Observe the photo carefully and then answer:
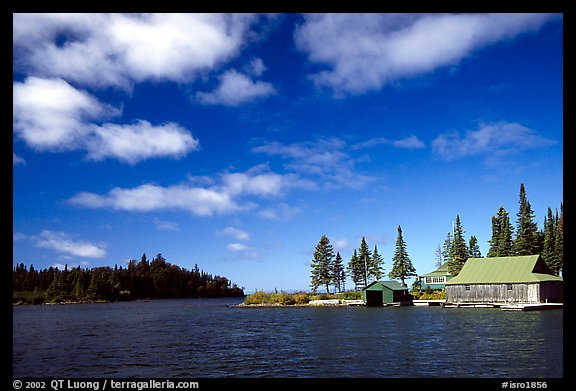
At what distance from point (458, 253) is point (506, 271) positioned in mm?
25389

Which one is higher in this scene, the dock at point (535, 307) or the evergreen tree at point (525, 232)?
the evergreen tree at point (525, 232)

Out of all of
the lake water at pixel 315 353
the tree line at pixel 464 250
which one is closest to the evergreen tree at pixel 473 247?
the tree line at pixel 464 250

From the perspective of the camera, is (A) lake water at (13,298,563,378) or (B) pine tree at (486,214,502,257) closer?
(A) lake water at (13,298,563,378)

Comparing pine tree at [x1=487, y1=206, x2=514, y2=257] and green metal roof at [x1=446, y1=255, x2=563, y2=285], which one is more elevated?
pine tree at [x1=487, y1=206, x2=514, y2=257]

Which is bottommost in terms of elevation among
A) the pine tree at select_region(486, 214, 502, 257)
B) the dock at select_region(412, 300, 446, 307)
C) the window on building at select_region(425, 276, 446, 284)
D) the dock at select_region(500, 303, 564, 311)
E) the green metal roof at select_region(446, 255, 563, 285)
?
the dock at select_region(412, 300, 446, 307)

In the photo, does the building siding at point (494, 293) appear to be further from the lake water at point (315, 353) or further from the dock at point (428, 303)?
the lake water at point (315, 353)

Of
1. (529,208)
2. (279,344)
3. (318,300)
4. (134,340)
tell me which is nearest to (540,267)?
(529,208)

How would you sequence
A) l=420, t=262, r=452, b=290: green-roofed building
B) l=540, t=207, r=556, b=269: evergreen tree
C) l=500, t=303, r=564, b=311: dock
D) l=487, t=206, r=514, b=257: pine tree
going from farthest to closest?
l=420, t=262, r=452, b=290: green-roofed building, l=487, t=206, r=514, b=257: pine tree, l=540, t=207, r=556, b=269: evergreen tree, l=500, t=303, r=564, b=311: dock

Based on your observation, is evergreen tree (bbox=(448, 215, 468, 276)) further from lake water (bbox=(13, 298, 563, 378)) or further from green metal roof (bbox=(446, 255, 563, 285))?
lake water (bbox=(13, 298, 563, 378))

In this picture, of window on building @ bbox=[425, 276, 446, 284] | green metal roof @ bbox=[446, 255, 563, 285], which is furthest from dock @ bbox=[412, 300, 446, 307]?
window on building @ bbox=[425, 276, 446, 284]

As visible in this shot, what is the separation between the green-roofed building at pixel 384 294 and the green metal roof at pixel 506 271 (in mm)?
12405

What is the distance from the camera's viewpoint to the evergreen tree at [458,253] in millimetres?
106750

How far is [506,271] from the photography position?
269 feet

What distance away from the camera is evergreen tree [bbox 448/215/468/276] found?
350 ft
